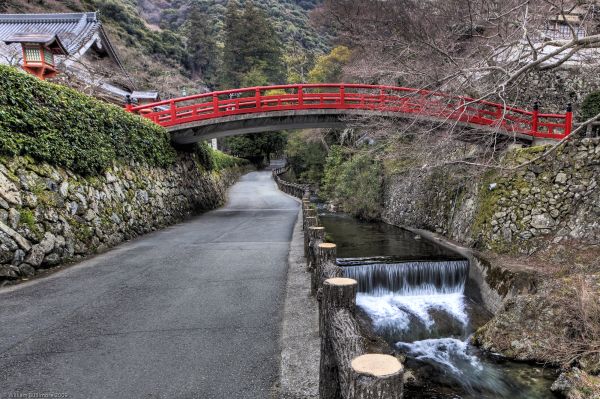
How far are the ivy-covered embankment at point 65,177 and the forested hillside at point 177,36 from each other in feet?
54.7

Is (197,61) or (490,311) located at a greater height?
(197,61)

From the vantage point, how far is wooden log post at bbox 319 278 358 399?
2859 mm

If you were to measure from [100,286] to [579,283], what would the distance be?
8.03 m

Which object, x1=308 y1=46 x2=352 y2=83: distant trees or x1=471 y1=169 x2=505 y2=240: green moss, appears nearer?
x1=471 y1=169 x2=505 y2=240: green moss

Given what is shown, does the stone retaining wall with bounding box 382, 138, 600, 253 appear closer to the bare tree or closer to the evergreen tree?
the bare tree

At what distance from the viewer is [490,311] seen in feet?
26.1

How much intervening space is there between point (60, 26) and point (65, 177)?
17700 mm

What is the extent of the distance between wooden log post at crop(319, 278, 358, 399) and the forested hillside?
25342mm

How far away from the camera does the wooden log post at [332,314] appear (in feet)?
9.38

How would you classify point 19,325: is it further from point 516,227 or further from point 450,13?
point 450,13

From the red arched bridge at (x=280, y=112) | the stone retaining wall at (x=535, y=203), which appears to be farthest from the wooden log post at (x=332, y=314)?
the red arched bridge at (x=280, y=112)

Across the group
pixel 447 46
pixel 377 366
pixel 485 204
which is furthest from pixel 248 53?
pixel 377 366

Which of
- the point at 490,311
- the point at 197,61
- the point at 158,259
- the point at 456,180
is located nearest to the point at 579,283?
the point at 490,311

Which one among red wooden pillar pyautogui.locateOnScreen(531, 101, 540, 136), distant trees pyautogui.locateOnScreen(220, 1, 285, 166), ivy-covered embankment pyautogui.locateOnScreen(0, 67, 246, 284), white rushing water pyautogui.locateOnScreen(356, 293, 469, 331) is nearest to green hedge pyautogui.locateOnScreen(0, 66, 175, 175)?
ivy-covered embankment pyautogui.locateOnScreen(0, 67, 246, 284)
